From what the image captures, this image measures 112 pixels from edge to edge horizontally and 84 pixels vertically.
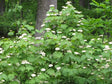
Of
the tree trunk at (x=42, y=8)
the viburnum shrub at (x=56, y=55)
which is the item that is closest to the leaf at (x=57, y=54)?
the viburnum shrub at (x=56, y=55)

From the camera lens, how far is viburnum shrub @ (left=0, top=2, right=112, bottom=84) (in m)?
3.88

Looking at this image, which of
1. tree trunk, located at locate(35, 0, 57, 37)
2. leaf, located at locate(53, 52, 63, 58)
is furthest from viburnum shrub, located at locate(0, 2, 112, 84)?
tree trunk, located at locate(35, 0, 57, 37)

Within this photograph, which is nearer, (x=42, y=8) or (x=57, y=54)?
(x=57, y=54)

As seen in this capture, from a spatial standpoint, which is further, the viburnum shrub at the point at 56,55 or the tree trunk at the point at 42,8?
the tree trunk at the point at 42,8

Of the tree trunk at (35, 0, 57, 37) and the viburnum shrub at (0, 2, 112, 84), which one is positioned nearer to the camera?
the viburnum shrub at (0, 2, 112, 84)

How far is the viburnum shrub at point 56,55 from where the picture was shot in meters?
3.88

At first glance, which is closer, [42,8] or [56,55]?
[56,55]

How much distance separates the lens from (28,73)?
4.01m

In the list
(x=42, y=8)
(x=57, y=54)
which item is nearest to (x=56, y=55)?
(x=57, y=54)

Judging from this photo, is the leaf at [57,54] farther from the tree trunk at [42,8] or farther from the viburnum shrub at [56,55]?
A: the tree trunk at [42,8]

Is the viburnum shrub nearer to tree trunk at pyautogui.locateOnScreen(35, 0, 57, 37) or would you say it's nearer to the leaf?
the leaf

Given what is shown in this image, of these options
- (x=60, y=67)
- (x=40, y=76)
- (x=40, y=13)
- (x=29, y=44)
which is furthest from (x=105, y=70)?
(x=40, y=13)

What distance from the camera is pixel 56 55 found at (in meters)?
3.85

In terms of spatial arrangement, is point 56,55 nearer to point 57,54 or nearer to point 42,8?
point 57,54
